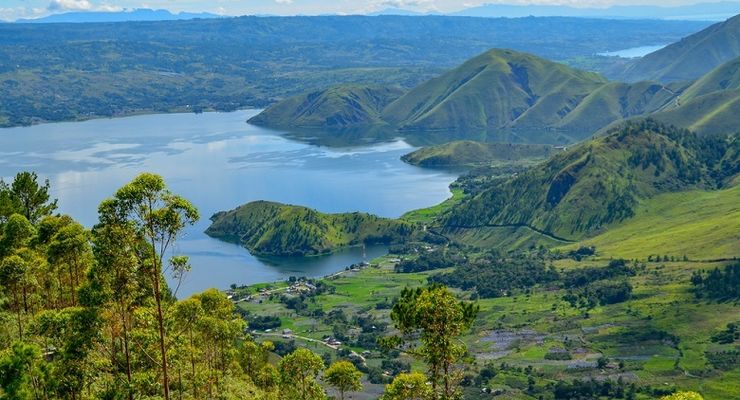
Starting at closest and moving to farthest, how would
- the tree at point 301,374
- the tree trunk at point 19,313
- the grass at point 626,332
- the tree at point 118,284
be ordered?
the tree at point 118,284 → the tree trunk at point 19,313 → the tree at point 301,374 → the grass at point 626,332

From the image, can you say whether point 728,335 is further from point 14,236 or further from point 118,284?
point 118,284

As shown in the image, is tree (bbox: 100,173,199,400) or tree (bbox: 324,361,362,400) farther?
tree (bbox: 324,361,362,400)

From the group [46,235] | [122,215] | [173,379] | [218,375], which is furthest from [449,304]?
[46,235]

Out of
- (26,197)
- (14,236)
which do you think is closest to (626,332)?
(26,197)

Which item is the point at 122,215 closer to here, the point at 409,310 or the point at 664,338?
the point at 409,310

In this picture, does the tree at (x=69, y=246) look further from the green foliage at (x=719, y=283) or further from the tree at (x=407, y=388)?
the green foliage at (x=719, y=283)

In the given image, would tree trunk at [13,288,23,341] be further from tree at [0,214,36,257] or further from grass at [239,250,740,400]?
grass at [239,250,740,400]

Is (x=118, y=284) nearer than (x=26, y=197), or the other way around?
(x=118, y=284)

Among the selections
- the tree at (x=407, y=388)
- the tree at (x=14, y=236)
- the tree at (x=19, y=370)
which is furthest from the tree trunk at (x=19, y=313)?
the tree at (x=407, y=388)

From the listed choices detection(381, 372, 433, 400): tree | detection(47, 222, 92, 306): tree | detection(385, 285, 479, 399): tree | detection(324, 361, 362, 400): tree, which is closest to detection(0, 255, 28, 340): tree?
detection(47, 222, 92, 306): tree
